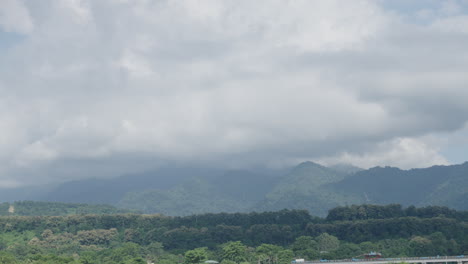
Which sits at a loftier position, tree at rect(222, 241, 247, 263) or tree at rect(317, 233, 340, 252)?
tree at rect(317, 233, 340, 252)

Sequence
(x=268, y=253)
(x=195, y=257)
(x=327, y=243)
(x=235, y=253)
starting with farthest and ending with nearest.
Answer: (x=327, y=243) < (x=268, y=253) < (x=235, y=253) < (x=195, y=257)

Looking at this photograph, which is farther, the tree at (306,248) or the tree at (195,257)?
the tree at (306,248)

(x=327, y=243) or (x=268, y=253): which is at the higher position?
(x=327, y=243)

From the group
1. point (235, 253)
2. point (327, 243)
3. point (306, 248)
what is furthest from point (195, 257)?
point (327, 243)

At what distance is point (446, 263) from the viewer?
6122 inches

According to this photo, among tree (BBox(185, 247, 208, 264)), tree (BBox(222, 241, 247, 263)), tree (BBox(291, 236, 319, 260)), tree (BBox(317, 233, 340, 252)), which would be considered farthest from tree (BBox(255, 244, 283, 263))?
tree (BBox(317, 233, 340, 252))

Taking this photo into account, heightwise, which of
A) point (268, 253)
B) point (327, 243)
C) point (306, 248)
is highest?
point (327, 243)

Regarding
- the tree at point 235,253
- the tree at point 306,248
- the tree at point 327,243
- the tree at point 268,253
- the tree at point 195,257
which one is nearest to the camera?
the tree at point 195,257

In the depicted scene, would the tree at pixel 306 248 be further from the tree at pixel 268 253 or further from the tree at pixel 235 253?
the tree at pixel 235 253

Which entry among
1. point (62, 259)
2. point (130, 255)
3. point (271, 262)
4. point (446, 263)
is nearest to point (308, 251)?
point (271, 262)

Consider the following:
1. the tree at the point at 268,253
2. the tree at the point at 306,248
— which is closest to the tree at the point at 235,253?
the tree at the point at 268,253

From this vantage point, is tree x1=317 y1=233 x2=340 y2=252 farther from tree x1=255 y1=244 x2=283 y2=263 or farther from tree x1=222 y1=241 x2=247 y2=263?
tree x1=222 y1=241 x2=247 y2=263

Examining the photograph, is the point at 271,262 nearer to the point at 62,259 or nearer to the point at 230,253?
the point at 230,253

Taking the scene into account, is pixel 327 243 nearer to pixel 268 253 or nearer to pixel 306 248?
pixel 306 248
